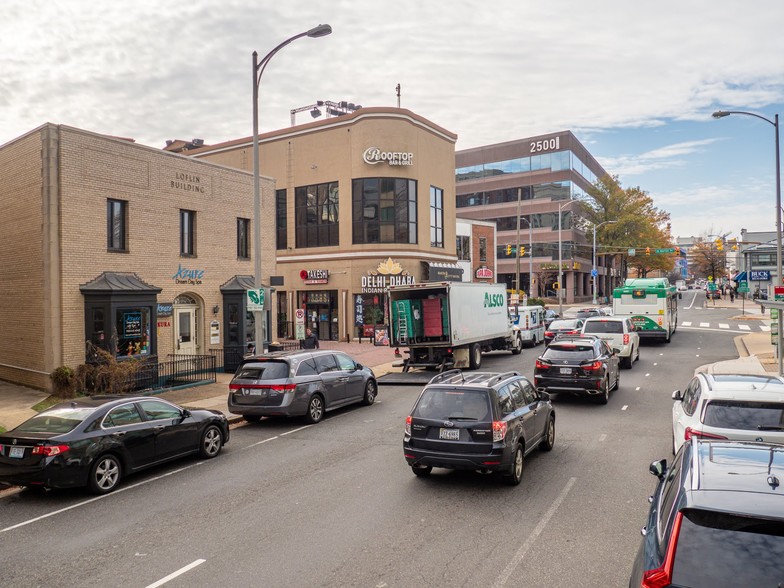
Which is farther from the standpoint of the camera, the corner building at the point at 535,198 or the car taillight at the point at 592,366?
the corner building at the point at 535,198

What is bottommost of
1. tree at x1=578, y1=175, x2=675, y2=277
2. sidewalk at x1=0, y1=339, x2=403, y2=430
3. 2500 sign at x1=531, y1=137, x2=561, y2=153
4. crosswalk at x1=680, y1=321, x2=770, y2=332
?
sidewalk at x1=0, y1=339, x2=403, y2=430

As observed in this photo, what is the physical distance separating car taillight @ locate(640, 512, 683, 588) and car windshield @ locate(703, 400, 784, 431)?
4951 mm

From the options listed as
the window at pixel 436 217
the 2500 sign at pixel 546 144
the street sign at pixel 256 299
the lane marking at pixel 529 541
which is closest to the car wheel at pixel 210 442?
the street sign at pixel 256 299

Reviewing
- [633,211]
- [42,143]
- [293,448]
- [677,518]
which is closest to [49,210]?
[42,143]

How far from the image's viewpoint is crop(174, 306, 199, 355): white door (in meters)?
21.7

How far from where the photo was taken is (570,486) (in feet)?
29.9

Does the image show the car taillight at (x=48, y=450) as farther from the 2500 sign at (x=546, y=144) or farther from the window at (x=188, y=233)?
the 2500 sign at (x=546, y=144)

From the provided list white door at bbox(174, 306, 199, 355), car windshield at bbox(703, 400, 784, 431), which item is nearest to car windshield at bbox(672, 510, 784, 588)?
car windshield at bbox(703, 400, 784, 431)

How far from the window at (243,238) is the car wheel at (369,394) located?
10165 millimetres

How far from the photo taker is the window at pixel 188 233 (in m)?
22.1

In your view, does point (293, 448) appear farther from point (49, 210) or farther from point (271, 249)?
point (271, 249)

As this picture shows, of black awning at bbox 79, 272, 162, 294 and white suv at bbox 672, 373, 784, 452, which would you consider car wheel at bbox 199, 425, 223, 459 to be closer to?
white suv at bbox 672, 373, 784, 452

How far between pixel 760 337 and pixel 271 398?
31.0m

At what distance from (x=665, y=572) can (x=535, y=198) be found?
76.8 meters
